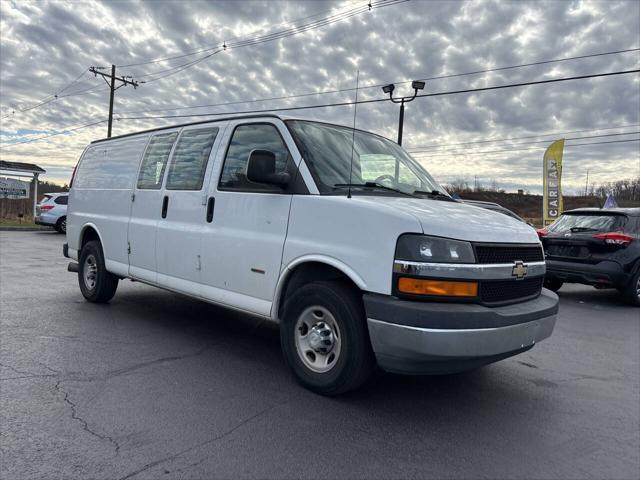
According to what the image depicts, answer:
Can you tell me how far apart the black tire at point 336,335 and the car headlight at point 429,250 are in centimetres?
53

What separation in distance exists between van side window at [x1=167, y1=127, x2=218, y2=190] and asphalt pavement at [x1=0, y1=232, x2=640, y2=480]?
1.60 meters

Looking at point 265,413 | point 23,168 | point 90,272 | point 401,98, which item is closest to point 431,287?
point 265,413

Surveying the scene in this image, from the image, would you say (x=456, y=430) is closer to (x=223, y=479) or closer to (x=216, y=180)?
(x=223, y=479)

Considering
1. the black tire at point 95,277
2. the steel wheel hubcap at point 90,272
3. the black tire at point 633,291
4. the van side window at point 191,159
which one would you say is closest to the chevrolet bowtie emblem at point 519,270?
the van side window at point 191,159

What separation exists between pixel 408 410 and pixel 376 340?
700 mm

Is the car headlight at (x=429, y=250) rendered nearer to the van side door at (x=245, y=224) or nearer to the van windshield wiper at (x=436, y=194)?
the van side door at (x=245, y=224)

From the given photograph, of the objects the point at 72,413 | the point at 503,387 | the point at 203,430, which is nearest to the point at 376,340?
the point at 203,430

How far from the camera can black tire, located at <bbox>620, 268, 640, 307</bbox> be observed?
841 centimetres

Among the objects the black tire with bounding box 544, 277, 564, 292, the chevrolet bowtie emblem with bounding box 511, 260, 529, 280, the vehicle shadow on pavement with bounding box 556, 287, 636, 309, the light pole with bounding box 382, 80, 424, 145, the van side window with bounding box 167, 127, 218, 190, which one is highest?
the light pole with bounding box 382, 80, 424, 145

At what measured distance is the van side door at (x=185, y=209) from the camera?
486 centimetres

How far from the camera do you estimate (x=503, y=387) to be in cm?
421

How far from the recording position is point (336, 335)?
3652 millimetres

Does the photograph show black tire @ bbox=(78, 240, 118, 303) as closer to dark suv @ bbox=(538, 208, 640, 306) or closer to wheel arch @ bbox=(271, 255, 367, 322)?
wheel arch @ bbox=(271, 255, 367, 322)

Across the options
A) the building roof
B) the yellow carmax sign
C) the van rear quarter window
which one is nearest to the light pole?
the yellow carmax sign
